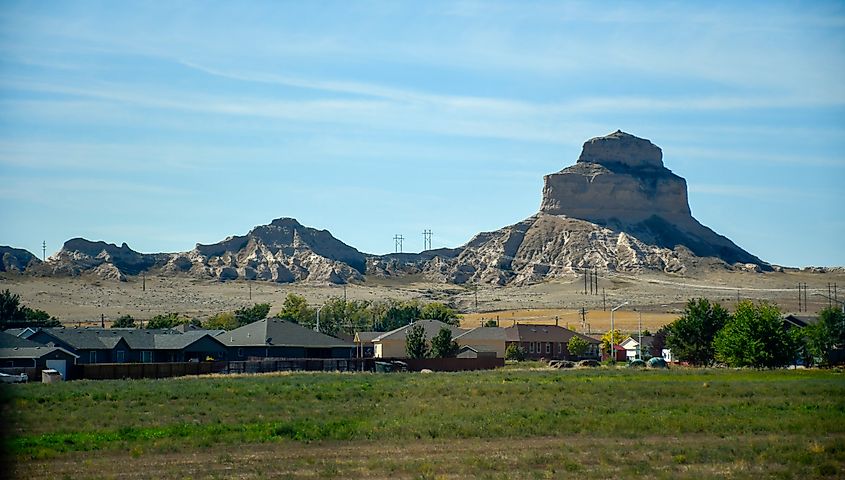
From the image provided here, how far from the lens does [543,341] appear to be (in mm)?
107812

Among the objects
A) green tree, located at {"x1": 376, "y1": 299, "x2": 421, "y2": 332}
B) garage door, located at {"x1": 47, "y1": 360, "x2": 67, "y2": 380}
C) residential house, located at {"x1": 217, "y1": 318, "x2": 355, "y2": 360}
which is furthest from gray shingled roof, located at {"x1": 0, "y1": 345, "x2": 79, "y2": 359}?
green tree, located at {"x1": 376, "y1": 299, "x2": 421, "y2": 332}

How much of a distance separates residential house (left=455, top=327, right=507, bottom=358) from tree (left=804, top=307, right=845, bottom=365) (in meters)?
29.8

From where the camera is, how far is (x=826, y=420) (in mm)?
34562

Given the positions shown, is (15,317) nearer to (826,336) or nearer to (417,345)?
(417,345)

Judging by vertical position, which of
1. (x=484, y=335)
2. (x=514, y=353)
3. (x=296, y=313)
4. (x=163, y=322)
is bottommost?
(x=514, y=353)

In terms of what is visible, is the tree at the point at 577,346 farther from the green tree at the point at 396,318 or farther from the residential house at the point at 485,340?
the green tree at the point at 396,318

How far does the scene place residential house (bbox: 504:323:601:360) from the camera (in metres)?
105

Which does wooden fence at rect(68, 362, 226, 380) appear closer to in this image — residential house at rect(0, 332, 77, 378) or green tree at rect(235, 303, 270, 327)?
residential house at rect(0, 332, 77, 378)

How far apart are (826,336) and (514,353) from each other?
30.6 m

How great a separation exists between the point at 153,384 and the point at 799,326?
59.1 m

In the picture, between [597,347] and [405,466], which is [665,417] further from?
[597,347]

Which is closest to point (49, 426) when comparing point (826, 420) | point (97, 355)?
point (826, 420)

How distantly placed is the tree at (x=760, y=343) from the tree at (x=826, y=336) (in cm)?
416

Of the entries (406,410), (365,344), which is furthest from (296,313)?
(406,410)
